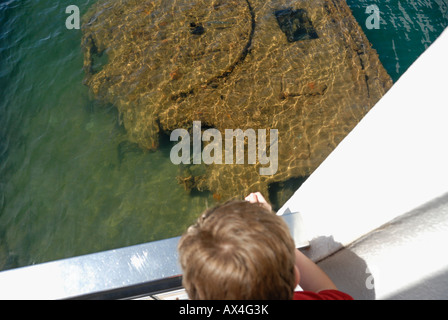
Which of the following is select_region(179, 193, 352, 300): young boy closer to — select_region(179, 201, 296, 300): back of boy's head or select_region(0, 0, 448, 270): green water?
select_region(179, 201, 296, 300): back of boy's head

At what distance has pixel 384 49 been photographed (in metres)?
6.33

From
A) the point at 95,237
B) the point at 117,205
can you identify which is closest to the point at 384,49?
the point at 117,205

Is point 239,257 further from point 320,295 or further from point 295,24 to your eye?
point 295,24

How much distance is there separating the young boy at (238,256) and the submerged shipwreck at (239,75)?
3479mm

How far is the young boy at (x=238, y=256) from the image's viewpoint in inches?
43.1

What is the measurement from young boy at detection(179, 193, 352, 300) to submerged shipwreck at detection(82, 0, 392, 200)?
11.4 ft

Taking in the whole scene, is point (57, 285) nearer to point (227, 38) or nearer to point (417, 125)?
point (417, 125)

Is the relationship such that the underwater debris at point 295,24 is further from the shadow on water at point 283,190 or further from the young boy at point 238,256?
the young boy at point 238,256

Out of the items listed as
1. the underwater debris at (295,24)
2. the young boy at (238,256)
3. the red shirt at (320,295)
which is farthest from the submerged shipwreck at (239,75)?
the young boy at (238,256)

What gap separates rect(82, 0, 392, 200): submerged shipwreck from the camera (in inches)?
190

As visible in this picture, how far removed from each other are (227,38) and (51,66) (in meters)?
3.48

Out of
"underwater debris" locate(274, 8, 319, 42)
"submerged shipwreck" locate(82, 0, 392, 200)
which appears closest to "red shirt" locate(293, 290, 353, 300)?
"submerged shipwreck" locate(82, 0, 392, 200)

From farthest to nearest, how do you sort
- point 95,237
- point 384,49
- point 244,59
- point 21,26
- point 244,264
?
point 21,26
point 384,49
point 244,59
point 95,237
point 244,264

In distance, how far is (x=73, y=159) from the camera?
5.39 meters
